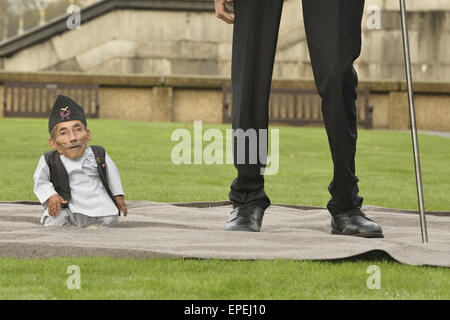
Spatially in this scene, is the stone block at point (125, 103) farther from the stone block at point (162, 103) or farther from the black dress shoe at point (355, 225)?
the black dress shoe at point (355, 225)

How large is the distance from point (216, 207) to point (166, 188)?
1676 mm

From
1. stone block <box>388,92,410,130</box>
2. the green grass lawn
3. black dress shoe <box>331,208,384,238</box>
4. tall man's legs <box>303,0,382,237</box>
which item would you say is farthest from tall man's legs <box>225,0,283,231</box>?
stone block <box>388,92,410,130</box>

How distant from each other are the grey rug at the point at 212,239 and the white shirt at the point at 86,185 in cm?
16

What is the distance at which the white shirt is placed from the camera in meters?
4.84

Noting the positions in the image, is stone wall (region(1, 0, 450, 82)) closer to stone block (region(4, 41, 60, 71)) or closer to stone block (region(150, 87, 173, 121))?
stone block (region(4, 41, 60, 71))

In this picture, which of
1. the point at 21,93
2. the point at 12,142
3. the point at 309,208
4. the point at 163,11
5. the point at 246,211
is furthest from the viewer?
the point at 163,11

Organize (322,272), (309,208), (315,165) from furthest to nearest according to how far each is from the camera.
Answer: (315,165) → (309,208) → (322,272)

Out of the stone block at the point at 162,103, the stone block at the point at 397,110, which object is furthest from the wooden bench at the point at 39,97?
the stone block at the point at 397,110

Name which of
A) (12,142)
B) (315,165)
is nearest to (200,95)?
(12,142)

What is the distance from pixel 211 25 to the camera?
22.7 m

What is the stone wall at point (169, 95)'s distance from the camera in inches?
762

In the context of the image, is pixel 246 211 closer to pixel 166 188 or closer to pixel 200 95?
pixel 166 188

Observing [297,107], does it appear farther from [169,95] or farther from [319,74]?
[319,74]

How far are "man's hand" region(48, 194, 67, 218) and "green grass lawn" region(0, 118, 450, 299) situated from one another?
0.95 metres
